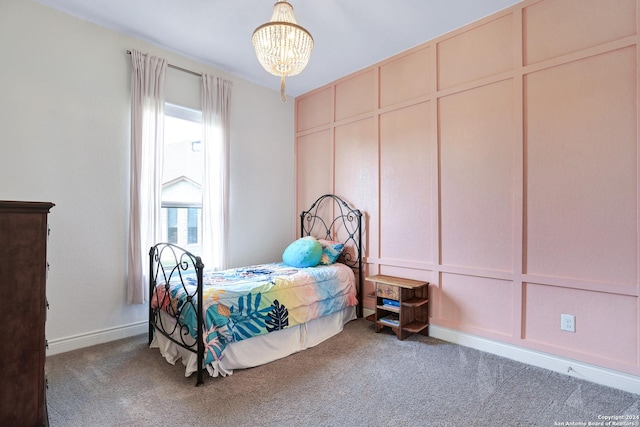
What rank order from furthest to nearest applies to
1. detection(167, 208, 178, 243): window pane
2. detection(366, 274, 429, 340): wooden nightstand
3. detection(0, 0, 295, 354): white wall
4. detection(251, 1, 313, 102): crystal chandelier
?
detection(167, 208, 178, 243): window pane → detection(366, 274, 429, 340): wooden nightstand → detection(0, 0, 295, 354): white wall → detection(251, 1, 313, 102): crystal chandelier

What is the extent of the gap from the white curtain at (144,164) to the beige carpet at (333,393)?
28.0 inches

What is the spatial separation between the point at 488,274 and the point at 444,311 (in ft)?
1.78

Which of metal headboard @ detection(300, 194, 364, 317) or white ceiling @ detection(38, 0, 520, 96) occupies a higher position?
white ceiling @ detection(38, 0, 520, 96)

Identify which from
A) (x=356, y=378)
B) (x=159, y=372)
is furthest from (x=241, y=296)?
(x=356, y=378)

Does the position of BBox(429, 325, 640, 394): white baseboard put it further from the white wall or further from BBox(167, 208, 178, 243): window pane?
the white wall

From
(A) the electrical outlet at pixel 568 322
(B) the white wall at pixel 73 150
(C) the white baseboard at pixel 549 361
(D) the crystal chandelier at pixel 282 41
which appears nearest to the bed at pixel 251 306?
(B) the white wall at pixel 73 150

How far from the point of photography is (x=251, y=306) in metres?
2.33

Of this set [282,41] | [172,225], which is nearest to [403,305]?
[282,41]

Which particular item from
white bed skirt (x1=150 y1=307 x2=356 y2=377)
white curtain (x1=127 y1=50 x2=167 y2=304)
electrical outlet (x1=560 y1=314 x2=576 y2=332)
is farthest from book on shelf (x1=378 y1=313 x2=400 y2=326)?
white curtain (x1=127 y1=50 x2=167 y2=304)

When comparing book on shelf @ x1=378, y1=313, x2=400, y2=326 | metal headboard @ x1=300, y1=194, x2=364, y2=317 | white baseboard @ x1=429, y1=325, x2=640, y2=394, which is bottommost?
white baseboard @ x1=429, y1=325, x2=640, y2=394

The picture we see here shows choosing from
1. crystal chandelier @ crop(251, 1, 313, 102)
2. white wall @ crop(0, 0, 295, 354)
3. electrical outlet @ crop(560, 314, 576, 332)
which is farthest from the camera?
white wall @ crop(0, 0, 295, 354)

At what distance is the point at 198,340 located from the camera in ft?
6.81

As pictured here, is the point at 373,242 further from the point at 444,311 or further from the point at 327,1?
the point at 327,1

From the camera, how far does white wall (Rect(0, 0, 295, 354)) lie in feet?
7.66
